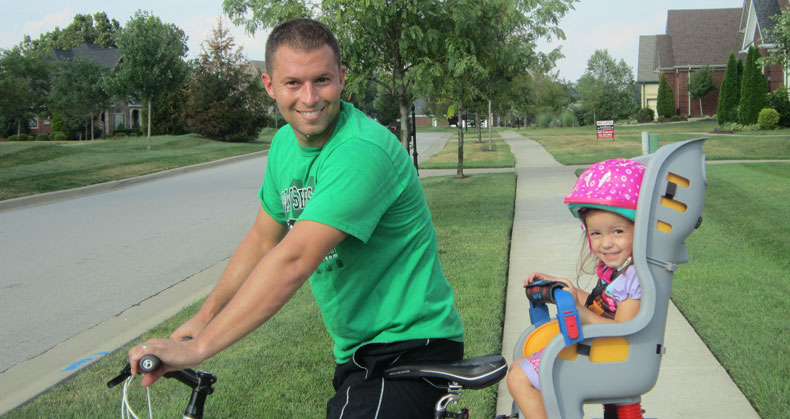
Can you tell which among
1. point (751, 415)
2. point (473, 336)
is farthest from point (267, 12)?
point (751, 415)

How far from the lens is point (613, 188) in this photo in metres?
2.66

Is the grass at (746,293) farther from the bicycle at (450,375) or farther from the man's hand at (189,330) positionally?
the man's hand at (189,330)

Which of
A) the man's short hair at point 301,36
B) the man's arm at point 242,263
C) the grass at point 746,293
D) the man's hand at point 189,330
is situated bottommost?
the grass at point 746,293

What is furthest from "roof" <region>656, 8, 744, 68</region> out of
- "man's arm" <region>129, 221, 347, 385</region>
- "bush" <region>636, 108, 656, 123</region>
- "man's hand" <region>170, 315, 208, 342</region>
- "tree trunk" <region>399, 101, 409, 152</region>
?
"man's arm" <region>129, 221, 347, 385</region>

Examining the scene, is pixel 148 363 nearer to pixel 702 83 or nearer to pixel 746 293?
pixel 746 293

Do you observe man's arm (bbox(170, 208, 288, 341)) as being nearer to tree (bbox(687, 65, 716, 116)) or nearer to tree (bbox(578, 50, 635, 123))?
tree (bbox(687, 65, 716, 116))

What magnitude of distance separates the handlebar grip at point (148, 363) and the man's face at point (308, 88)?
79 centimetres

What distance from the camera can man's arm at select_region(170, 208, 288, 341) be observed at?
2480mm

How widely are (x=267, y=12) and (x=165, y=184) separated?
10821 mm

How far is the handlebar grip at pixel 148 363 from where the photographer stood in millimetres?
1806

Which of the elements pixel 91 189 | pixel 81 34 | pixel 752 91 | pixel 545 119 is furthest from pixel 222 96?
A: pixel 81 34

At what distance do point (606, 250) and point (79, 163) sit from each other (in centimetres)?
2370

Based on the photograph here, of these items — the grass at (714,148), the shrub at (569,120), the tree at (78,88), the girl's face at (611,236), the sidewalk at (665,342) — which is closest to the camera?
the girl's face at (611,236)

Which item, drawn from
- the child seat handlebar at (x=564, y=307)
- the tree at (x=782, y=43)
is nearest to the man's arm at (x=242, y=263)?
the child seat handlebar at (x=564, y=307)
